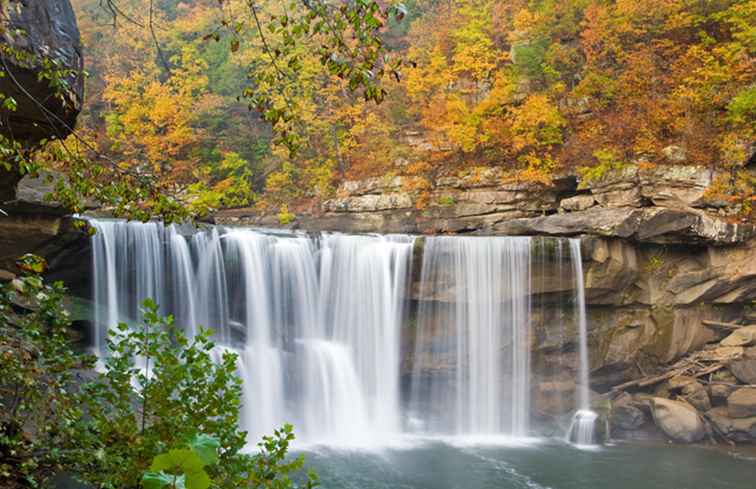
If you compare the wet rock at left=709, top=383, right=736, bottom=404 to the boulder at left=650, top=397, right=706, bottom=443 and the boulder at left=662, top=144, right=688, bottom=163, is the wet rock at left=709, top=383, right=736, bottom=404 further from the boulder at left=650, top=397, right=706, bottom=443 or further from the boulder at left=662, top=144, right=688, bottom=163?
the boulder at left=662, top=144, right=688, bottom=163

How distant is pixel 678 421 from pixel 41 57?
14.5m

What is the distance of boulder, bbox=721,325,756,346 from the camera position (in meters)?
14.7

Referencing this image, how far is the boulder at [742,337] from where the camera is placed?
14.7m

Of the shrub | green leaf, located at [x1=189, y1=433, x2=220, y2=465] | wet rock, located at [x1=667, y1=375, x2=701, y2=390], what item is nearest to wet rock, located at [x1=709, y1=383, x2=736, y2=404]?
wet rock, located at [x1=667, y1=375, x2=701, y2=390]

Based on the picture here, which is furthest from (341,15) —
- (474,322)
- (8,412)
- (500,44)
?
(500,44)

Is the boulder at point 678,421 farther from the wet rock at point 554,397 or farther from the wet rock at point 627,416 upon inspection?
the wet rock at point 554,397

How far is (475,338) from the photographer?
15953mm

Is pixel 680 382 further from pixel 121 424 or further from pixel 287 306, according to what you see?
pixel 121 424

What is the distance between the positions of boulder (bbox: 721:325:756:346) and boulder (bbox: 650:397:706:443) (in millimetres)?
1973

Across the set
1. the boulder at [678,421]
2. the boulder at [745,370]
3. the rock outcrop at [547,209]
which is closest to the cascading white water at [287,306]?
the rock outcrop at [547,209]

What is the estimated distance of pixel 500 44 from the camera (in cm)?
2398

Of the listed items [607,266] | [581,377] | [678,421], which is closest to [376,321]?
[581,377]

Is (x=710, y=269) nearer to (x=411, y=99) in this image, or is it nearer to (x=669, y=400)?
(x=669, y=400)

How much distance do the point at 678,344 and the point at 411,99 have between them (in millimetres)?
12788
